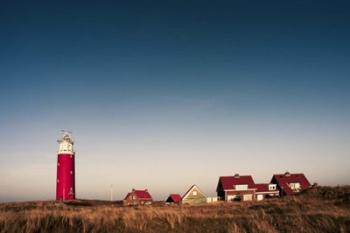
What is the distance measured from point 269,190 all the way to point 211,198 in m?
13.1

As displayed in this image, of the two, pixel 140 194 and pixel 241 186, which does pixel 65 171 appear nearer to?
pixel 140 194

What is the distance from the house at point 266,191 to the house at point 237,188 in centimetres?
185

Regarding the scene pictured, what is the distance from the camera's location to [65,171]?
64812mm

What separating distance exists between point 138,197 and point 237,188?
19983 mm

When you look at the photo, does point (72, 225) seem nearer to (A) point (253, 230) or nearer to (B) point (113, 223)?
(B) point (113, 223)

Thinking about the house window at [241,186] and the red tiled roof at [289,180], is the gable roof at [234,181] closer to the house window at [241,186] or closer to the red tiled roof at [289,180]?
the house window at [241,186]

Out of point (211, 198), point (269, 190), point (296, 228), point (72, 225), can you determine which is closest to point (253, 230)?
point (296, 228)

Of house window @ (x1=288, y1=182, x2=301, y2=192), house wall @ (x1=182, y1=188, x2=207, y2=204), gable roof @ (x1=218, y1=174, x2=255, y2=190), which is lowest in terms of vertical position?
house wall @ (x1=182, y1=188, x2=207, y2=204)

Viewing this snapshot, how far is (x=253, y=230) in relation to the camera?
11797 millimetres

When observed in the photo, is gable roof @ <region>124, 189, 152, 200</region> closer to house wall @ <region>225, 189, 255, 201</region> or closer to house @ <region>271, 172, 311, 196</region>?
house wall @ <region>225, 189, 255, 201</region>

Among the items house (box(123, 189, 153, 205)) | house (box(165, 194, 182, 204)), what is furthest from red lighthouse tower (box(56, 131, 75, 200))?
house (box(165, 194, 182, 204))

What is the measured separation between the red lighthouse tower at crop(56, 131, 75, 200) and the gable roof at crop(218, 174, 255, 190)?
98.2 feet

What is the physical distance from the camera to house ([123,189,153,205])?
2848 inches

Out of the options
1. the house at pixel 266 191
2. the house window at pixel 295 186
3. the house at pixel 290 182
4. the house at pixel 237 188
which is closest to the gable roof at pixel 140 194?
the house at pixel 237 188
